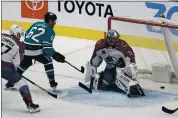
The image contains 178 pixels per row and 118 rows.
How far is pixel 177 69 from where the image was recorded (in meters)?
5.96

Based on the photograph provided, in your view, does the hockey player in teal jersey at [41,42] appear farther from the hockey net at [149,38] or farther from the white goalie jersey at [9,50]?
the hockey net at [149,38]

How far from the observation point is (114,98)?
17.7ft

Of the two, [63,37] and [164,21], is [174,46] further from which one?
[63,37]

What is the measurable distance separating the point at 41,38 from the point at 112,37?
0.64 meters

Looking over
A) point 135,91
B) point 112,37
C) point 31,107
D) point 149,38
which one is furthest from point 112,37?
point 31,107

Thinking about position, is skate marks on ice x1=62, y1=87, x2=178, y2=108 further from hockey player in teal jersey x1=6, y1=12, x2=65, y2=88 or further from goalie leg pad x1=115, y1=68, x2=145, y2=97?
hockey player in teal jersey x1=6, y1=12, x2=65, y2=88

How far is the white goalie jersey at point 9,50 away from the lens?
4.84 m

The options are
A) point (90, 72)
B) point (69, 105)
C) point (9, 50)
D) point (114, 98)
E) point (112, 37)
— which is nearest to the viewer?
point (9, 50)

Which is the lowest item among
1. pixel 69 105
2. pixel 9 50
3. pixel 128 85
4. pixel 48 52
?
pixel 69 105

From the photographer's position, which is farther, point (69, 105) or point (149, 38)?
point (149, 38)

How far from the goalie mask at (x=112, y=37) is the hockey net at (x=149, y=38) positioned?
1.87ft

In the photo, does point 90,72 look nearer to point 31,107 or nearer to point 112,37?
point 112,37

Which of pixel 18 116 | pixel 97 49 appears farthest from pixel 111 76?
pixel 18 116

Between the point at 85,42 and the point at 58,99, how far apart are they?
7.38ft
